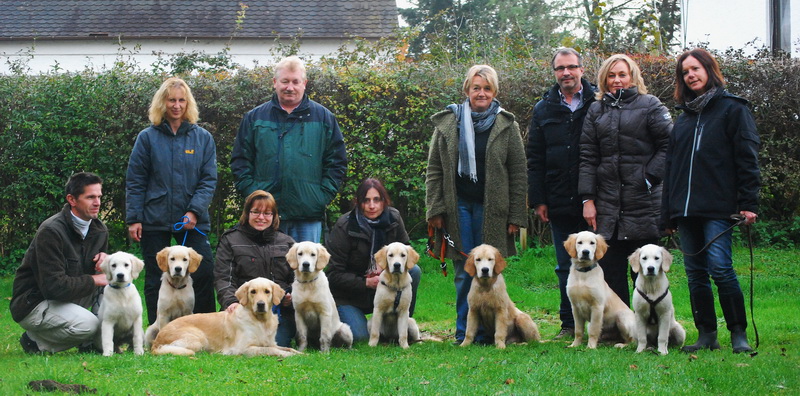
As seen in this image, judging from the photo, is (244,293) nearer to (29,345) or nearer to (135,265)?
(135,265)

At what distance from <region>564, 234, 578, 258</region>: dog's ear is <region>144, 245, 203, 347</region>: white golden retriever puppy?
3023 mm

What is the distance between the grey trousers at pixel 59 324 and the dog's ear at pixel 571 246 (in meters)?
3.73

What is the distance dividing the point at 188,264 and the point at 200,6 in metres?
17.0

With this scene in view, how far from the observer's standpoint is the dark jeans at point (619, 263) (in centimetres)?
641

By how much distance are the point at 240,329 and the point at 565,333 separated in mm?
2773

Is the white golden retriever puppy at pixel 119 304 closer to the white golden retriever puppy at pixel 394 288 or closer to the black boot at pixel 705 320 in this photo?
the white golden retriever puppy at pixel 394 288

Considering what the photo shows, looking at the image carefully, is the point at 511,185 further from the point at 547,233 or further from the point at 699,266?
the point at 547,233

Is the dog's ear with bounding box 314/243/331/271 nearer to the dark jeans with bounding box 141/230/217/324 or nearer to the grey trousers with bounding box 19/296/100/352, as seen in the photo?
the dark jeans with bounding box 141/230/217/324

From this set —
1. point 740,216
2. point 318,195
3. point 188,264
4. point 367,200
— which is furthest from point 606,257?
point 188,264

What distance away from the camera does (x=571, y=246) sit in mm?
6207

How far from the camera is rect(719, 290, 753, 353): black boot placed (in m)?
5.68

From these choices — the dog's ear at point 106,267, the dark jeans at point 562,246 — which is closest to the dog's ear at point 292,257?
the dog's ear at point 106,267

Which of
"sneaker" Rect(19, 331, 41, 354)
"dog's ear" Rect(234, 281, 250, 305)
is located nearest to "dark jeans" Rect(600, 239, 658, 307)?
"dog's ear" Rect(234, 281, 250, 305)

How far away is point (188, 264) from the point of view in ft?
21.6
